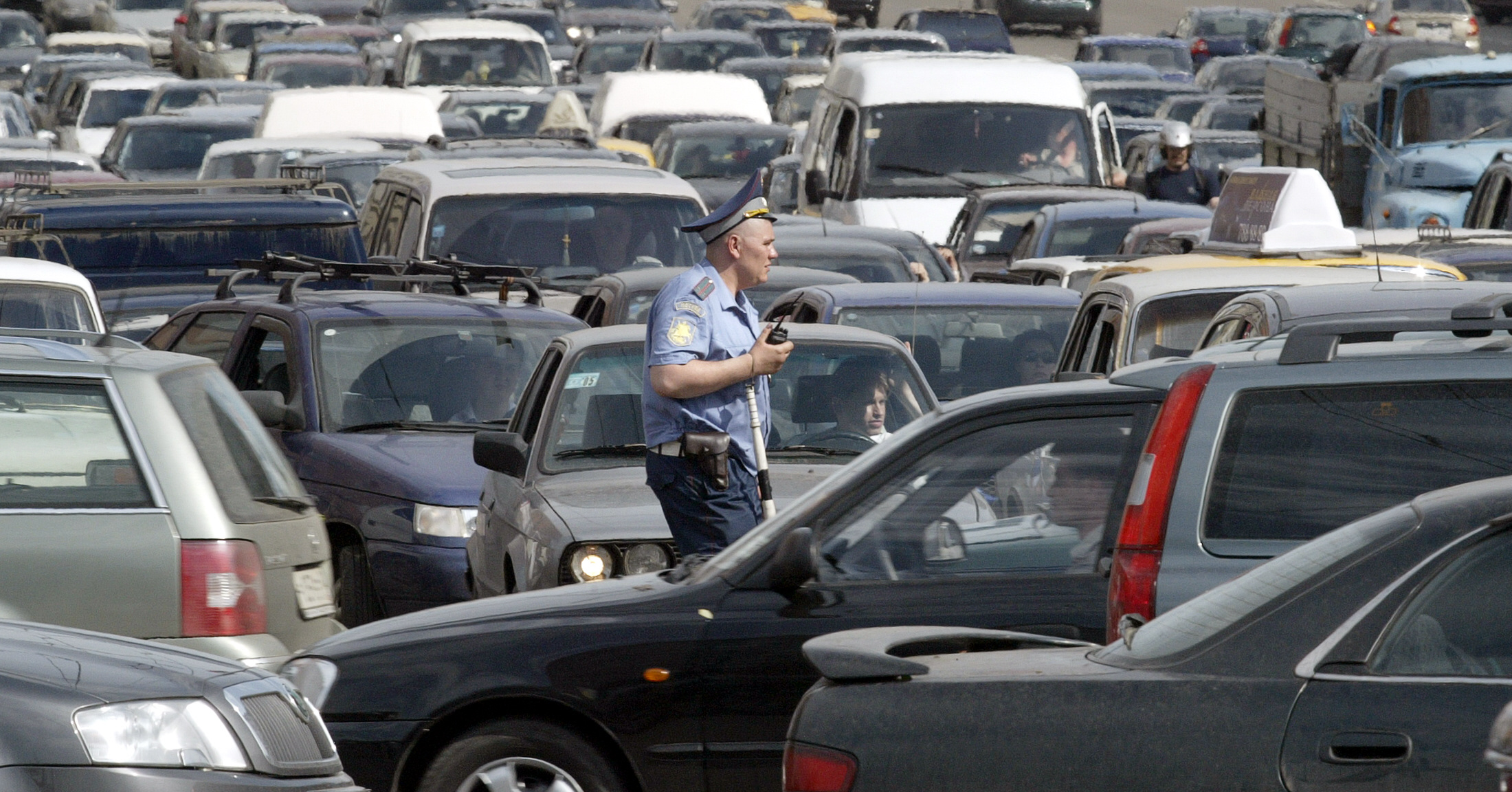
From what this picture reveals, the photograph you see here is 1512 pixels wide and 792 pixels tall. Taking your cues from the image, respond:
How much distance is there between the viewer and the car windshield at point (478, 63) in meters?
30.5

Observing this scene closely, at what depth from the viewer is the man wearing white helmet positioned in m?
19.5

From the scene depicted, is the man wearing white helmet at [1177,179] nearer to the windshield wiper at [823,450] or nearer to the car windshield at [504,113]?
the car windshield at [504,113]

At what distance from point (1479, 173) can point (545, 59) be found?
1372 cm

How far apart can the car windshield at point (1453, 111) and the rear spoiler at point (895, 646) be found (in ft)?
59.5

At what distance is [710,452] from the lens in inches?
282

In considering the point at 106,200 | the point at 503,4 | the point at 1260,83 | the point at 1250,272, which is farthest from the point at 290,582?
the point at 503,4

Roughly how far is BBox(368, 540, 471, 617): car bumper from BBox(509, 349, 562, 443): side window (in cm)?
55

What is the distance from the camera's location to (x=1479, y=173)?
21.1 m

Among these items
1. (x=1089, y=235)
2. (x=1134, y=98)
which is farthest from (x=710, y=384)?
(x=1134, y=98)

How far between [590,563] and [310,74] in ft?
90.5

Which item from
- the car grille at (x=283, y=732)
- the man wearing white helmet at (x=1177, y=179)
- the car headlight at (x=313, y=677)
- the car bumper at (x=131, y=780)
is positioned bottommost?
the man wearing white helmet at (x=1177, y=179)

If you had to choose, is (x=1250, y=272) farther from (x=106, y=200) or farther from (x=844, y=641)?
(x=106, y=200)

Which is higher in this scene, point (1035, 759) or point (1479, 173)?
point (1035, 759)

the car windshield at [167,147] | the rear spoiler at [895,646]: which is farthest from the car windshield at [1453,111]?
the rear spoiler at [895,646]
